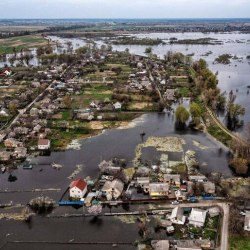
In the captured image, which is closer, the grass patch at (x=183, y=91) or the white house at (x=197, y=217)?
the white house at (x=197, y=217)

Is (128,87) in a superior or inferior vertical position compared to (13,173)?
superior

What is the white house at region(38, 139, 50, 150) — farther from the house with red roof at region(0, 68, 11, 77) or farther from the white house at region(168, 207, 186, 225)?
the house with red roof at region(0, 68, 11, 77)

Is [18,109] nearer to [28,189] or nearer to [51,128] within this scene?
[51,128]

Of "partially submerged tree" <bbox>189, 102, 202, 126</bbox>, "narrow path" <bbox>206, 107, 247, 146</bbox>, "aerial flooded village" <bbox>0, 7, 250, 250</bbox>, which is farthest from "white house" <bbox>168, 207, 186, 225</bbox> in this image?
"partially submerged tree" <bbox>189, 102, 202, 126</bbox>

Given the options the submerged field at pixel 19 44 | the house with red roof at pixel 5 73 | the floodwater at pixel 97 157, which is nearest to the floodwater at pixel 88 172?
the floodwater at pixel 97 157

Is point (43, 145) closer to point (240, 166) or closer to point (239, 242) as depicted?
point (240, 166)

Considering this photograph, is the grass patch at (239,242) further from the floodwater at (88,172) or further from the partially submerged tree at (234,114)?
the partially submerged tree at (234,114)

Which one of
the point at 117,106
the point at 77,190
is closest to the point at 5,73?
the point at 117,106

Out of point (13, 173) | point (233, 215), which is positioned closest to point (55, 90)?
point (13, 173)
